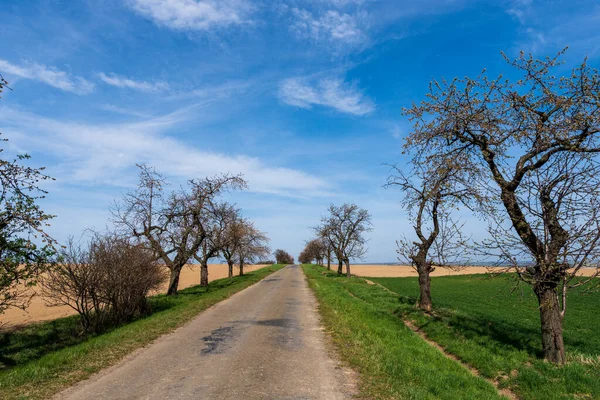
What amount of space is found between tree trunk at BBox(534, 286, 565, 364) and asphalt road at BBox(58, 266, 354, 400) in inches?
209

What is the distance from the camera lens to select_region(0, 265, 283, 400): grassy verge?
6523 millimetres

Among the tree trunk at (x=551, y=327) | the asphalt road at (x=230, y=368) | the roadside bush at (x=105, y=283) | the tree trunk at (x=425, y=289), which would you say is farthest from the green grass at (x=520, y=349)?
the roadside bush at (x=105, y=283)

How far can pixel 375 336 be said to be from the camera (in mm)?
10320

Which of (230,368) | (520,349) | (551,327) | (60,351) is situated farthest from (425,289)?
(60,351)

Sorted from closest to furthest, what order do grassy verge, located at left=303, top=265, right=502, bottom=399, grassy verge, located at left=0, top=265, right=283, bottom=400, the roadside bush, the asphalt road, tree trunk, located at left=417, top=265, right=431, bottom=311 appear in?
1. the asphalt road
2. grassy verge, located at left=303, top=265, right=502, bottom=399
3. grassy verge, located at left=0, top=265, right=283, bottom=400
4. the roadside bush
5. tree trunk, located at left=417, top=265, right=431, bottom=311

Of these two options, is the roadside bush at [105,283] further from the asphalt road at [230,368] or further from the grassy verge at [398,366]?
the grassy verge at [398,366]

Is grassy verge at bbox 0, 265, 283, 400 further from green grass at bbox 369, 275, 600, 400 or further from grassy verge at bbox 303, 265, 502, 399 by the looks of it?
green grass at bbox 369, 275, 600, 400

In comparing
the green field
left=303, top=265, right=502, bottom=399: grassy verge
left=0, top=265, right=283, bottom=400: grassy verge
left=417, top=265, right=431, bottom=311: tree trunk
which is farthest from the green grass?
left=0, top=265, right=283, bottom=400: grassy verge

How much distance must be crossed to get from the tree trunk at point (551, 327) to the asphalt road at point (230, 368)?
17.4ft

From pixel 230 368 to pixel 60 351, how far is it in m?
5.22

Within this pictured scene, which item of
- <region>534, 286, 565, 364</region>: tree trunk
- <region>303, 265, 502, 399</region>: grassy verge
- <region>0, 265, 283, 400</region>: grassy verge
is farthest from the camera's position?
<region>534, 286, 565, 364</region>: tree trunk

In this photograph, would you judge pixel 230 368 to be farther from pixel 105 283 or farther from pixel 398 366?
pixel 105 283

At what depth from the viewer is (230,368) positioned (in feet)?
24.3

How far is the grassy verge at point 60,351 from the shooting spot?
652 cm
